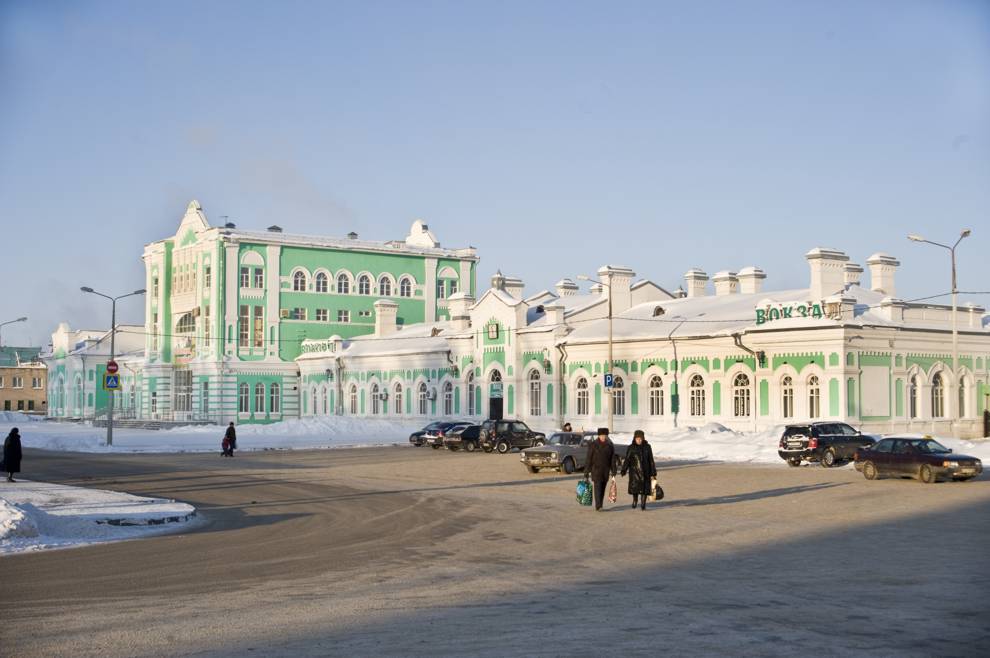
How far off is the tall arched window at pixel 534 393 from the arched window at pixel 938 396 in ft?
69.8

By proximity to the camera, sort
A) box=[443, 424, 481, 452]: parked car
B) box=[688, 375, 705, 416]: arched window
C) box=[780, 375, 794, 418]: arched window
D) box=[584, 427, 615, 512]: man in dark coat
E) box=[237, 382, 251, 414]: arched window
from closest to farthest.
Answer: box=[584, 427, 615, 512]: man in dark coat < box=[780, 375, 794, 418]: arched window < box=[443, 424, 481, 452]: parked car < box=[688, 375, 705, 416]: arched window < box=[237, 382, 251, 414]: arched window

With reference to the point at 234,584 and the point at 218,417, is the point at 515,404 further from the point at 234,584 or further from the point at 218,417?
the point at 234,584

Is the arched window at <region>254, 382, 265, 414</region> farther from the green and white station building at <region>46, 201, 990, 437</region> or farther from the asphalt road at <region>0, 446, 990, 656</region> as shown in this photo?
the asphalt road at <region>0, 446, 990, 656</region>

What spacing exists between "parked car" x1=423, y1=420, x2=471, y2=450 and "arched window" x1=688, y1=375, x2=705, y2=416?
1106cm

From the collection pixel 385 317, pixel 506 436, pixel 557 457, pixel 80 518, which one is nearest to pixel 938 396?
pixel 506 436

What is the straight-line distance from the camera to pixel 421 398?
71250 mm

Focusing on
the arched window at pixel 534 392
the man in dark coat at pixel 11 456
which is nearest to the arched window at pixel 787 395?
the arched window at pixel 534 392

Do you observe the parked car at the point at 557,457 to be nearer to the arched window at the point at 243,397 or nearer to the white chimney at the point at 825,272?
the white chimney at the point at 825,272

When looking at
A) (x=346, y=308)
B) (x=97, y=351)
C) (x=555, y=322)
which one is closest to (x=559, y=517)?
(x=555, y=322)

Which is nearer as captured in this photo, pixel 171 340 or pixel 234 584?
pixel 234 584

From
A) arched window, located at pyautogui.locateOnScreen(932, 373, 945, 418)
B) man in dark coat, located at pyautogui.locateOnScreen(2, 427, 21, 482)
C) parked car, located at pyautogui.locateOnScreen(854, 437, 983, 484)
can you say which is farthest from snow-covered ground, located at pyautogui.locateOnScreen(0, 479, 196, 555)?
arched window, located at pyautogui.locateOnScreen(932, 373, 945, 418)

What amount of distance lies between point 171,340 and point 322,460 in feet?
161

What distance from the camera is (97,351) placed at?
106250 mm

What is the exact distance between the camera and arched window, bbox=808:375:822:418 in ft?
155
